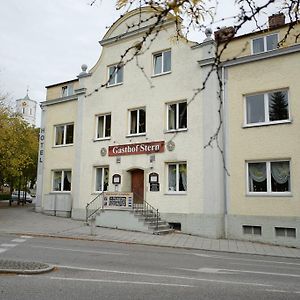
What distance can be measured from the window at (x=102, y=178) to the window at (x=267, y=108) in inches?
356

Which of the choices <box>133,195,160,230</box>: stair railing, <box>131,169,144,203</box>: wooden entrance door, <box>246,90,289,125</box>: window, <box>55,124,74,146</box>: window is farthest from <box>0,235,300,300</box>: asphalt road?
<box>55,124,74,146</box>: window

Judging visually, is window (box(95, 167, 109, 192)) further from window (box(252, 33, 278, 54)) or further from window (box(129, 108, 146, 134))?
window (box(252, 33, 278, 54))

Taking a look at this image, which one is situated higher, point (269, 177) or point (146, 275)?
point (269, 177)

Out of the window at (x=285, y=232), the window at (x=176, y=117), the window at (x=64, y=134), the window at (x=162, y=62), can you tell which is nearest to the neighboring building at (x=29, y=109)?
the window at (x=64, y=134)

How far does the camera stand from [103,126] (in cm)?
2353

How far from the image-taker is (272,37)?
19031 mm

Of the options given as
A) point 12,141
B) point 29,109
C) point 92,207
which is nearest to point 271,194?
point 92,207

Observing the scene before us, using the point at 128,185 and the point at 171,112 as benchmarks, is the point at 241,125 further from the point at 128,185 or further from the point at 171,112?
the point at 128,185

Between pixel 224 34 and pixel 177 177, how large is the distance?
55.2ft

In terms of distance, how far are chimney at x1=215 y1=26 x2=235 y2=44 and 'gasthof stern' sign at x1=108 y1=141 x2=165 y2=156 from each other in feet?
55.5

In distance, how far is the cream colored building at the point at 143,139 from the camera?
18.9 m

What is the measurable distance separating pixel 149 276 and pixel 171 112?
1304 centimetres

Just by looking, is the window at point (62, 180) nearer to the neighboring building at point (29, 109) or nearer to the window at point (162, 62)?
the window at point (162, 62)

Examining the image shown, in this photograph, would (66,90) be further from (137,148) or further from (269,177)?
(269,177)
